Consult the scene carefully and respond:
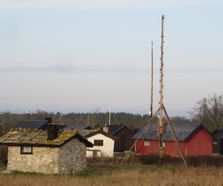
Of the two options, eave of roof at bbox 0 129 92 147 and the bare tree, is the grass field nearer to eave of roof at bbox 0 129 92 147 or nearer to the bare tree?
eave of roof at bbox 0 129 92 147

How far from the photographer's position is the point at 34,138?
113ft

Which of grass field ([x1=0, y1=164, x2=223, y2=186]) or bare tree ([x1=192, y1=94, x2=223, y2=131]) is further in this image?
bare tree ([x1=192, y1=94, x2=223, y2=131])

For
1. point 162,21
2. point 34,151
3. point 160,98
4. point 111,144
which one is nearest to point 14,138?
point 34,151

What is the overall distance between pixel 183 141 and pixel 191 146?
151 centimetres

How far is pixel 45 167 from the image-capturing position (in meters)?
33.4

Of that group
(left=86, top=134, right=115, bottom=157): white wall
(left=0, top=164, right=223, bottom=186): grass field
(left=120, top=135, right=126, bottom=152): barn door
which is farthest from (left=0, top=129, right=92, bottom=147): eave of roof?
(left=120, top=135, right=126, bottom=152): barn door

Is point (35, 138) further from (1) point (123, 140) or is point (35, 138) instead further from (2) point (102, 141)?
(1) point (123, 140)

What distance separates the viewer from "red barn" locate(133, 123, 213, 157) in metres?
58.6

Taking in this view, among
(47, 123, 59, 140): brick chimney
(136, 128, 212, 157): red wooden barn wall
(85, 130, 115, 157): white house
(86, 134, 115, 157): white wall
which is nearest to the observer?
(47, 123, 59, 140): brick chimney

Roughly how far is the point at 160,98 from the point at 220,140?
108ft

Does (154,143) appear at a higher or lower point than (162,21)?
lower

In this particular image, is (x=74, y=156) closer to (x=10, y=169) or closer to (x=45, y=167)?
(x=45, y=167)

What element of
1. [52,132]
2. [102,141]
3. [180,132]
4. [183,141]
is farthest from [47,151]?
[180,132]

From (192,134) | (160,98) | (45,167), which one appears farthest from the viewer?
(192,134)
